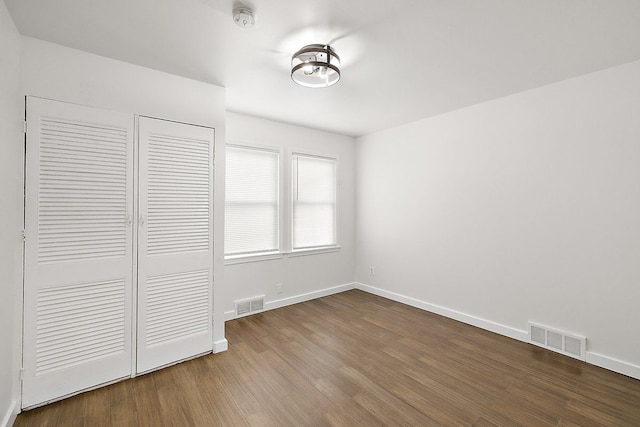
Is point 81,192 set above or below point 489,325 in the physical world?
above

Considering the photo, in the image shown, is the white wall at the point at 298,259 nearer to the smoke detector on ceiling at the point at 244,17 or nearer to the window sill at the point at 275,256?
the window sill at the point at 275,256

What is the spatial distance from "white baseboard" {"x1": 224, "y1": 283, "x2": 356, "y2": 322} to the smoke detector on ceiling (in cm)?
302

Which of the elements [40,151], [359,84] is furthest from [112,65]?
[359,84]

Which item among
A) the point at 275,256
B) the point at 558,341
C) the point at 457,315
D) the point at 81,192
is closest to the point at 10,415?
the point at 81,192

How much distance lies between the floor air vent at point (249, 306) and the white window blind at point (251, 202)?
23.5 inches

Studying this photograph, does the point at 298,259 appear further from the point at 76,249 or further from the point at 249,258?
the point at 76,249

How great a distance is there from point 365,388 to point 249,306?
1.93m

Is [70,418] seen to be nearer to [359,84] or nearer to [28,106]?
[28,106]

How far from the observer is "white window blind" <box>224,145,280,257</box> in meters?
3.57

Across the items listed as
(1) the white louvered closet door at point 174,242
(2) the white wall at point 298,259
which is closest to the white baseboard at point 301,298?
(2) the white wall at point 298,259

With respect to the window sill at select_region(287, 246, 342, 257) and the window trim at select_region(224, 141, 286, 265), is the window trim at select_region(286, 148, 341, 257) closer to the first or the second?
the window sill at select_region(287, 246, 342, 257)

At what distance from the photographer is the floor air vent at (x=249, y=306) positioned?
140 inches

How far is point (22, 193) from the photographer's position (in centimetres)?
192

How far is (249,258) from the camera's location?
365 centimetres
